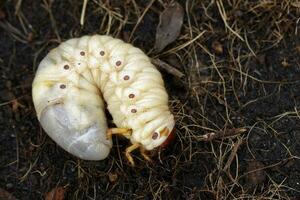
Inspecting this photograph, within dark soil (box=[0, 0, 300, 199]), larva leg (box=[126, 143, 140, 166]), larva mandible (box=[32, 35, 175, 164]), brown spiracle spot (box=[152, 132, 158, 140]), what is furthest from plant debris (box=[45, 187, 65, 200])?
brown spiracle spot (box=[152, 132, 158, 140])

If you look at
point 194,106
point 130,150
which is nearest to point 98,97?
point 130,150

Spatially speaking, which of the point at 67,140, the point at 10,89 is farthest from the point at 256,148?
the point at 10,89

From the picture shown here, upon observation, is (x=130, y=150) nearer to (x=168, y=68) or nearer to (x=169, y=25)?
(x=168, y=68)

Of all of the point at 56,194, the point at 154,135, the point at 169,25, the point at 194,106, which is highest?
the point at 169,25

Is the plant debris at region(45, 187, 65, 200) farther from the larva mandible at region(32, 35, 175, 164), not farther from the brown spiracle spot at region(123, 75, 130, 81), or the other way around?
the brown spiracle spot at region(123, 75, 130, 81)

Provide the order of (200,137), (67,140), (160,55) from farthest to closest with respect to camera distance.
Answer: (160,55), (200,137), (67,140)

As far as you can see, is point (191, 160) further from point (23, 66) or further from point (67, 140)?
point (23, 66)

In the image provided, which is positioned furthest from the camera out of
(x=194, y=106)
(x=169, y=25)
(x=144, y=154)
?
(x=169, y=25)
